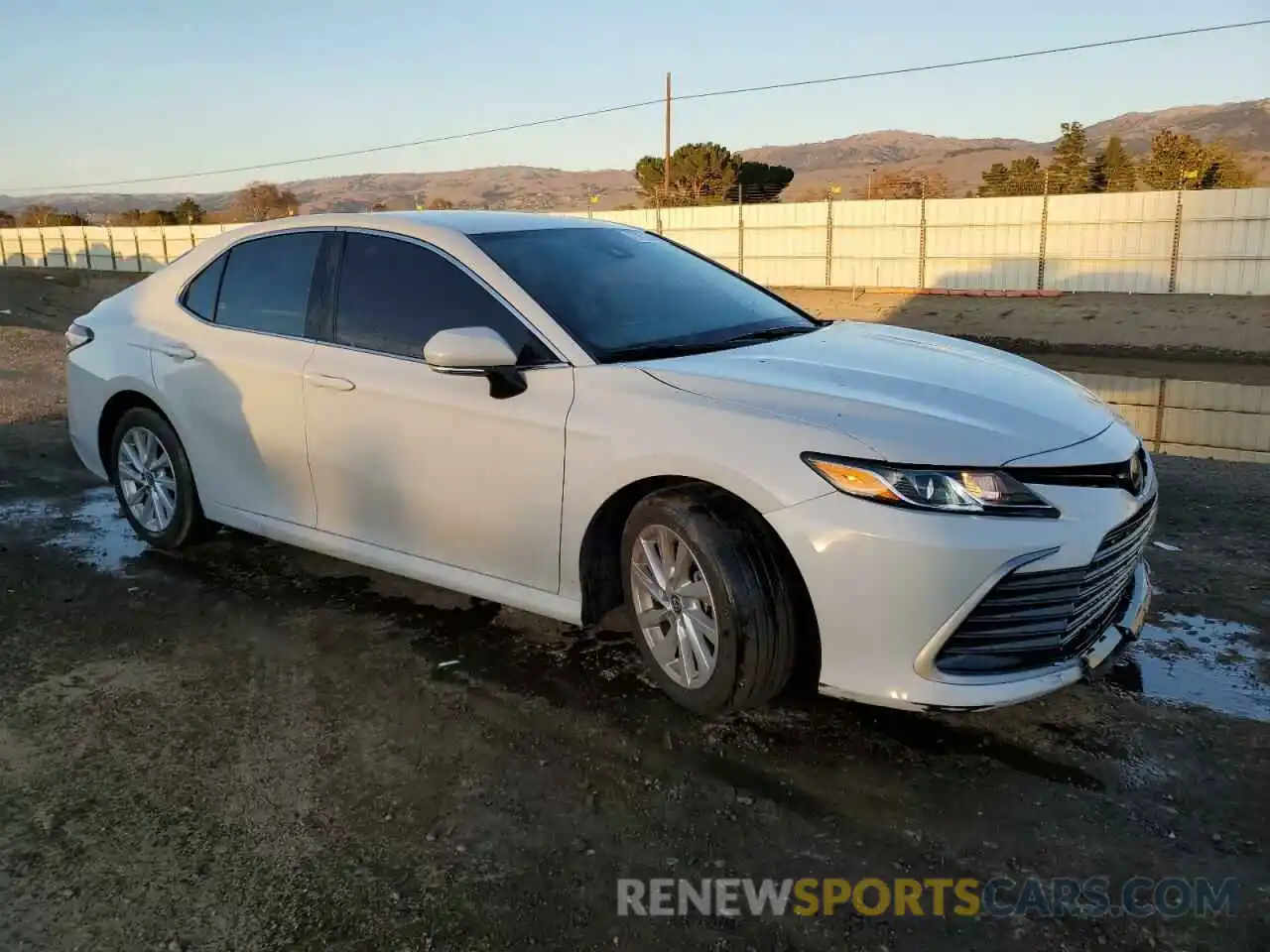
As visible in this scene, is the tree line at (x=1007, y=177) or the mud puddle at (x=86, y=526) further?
the tree line at (x=1007, y=177)

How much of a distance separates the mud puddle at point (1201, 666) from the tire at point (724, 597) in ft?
4.54

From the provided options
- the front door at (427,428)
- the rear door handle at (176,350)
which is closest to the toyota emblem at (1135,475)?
the front door at (427,428)

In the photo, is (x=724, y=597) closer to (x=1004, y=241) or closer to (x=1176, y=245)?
(x=1176, y=245)

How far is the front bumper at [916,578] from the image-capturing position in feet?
9.26

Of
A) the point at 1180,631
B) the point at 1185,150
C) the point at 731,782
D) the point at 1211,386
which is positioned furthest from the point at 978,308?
the point at 731,782

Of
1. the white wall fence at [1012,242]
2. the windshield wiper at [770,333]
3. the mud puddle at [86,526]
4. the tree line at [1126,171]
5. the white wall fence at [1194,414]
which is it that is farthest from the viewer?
the tree line at [1126,171]

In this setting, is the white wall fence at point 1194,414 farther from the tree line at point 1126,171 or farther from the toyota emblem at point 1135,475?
the tree line at point 1126,171

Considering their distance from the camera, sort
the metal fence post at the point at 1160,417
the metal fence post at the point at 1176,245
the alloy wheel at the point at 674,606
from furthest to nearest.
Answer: the metal fence post at the point at 1176,245 → the metal fence post at the point at 1160,417 → the alloy wheel at the point at 674,606

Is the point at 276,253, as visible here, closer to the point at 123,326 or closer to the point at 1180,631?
the point at 123,326

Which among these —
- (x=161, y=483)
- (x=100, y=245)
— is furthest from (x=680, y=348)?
(x=100, y=245)

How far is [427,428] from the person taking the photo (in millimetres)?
3865

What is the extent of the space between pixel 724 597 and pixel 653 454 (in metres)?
0.51

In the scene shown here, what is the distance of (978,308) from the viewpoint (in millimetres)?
23281

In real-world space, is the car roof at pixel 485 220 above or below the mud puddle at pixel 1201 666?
above
